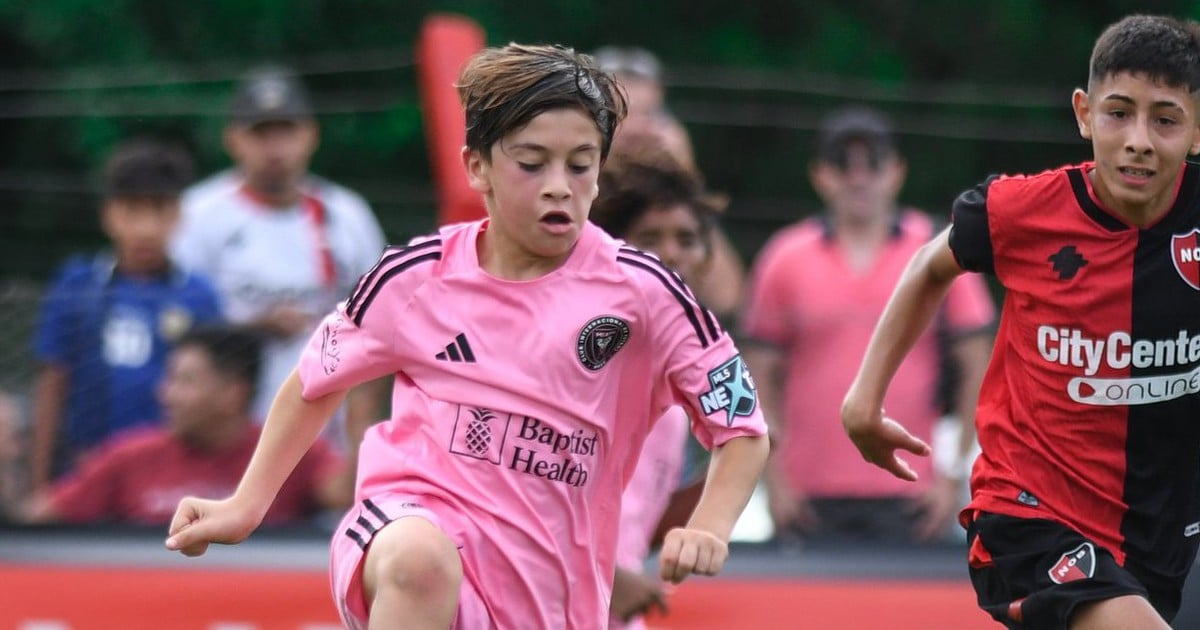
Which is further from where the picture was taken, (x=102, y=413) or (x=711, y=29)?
(x=711, y=29)

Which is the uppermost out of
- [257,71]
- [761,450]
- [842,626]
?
[257,71]

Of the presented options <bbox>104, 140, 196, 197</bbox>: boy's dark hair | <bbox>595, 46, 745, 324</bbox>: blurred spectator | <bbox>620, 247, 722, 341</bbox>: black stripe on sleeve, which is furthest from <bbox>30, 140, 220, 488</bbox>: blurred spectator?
<bbox>620, 247, 722, 341</bbox>: black stripe on sleeve

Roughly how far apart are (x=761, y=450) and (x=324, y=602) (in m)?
2.62

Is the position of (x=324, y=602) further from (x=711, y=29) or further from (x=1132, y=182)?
(x=711, y=29)

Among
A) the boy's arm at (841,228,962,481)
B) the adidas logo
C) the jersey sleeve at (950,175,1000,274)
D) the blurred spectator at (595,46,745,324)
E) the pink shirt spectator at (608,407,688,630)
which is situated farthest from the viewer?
the blurred spectator at (595,46,745,324)

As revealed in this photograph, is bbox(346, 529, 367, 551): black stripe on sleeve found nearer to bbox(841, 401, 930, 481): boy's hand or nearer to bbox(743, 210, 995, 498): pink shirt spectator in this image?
bbox(841, 401, 930, 481): boy's hand

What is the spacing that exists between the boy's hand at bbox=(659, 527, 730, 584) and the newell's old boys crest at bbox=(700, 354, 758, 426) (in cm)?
31

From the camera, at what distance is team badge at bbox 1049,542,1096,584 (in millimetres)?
3971

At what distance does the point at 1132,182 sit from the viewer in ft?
12.8


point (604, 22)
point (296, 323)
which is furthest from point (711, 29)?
point (296, 323)

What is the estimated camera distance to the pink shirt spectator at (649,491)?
4836 mm

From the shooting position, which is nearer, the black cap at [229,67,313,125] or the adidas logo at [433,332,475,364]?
the adidas logo at [433,332,475,364]

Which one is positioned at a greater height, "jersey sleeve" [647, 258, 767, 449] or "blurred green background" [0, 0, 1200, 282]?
"blurred green background" [0, 0, 1200, 282]

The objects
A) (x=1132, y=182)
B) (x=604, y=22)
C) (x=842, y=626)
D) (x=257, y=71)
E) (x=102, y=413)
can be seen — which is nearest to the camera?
(x=1132, y=182)
